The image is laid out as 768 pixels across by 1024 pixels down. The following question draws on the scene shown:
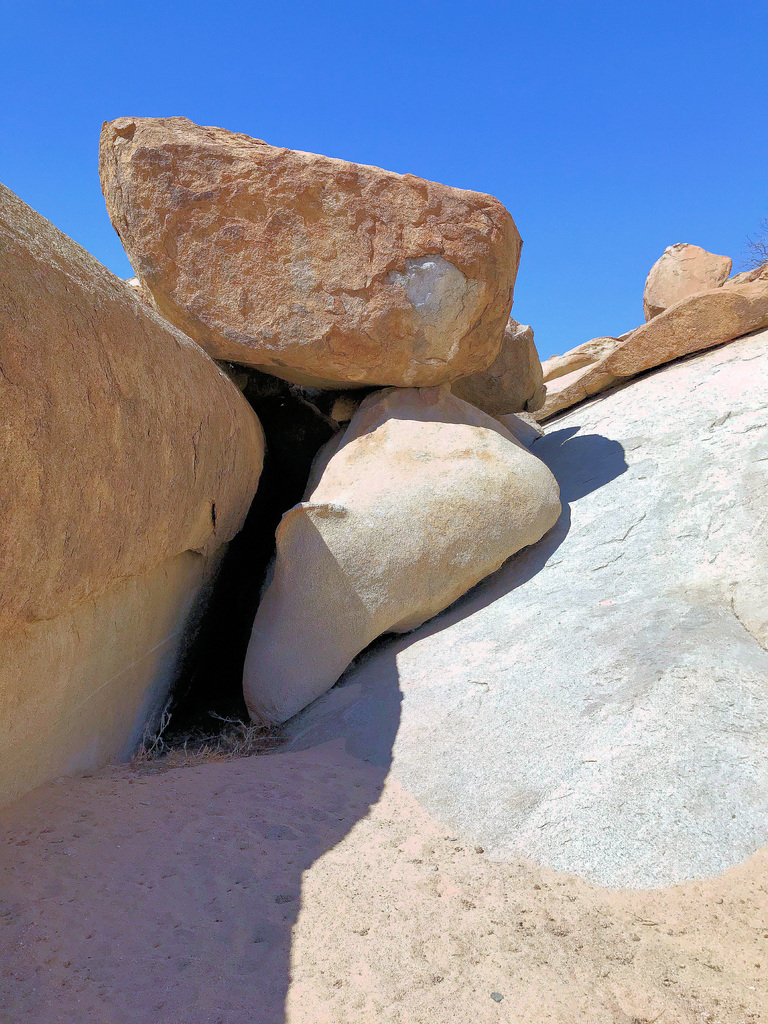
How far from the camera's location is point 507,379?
16.6 feet

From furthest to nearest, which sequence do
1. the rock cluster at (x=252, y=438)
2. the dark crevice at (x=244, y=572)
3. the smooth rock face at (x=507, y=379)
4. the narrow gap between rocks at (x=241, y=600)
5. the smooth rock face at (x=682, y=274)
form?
the smooth rock face at (x=682, y=274) < the smooth rock face at (x=507, y=379) < the dark crevice at (x=244, y=572) < the narrow gap between rocks at (x=241, y=600) < the rock cluster at (x=252, y=438)

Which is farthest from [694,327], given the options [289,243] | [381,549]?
[381,549]

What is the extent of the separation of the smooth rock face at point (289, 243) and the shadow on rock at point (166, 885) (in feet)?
6.76

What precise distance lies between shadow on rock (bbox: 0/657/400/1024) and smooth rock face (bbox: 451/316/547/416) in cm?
311

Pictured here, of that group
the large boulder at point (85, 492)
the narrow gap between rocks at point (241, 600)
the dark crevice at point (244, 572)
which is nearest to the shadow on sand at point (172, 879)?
the large boulder at point (85, 492)

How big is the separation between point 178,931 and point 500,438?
266 centimetres

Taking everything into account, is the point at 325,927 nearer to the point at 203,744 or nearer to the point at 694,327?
the point at 203,744

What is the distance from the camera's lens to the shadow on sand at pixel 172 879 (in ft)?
4.58

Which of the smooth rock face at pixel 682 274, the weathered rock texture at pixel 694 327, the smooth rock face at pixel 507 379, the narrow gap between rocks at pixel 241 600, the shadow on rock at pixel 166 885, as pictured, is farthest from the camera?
the smooth rock face at pixel 682 274

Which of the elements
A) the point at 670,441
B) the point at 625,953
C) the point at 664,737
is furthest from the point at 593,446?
the point at 625,953

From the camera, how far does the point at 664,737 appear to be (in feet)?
6.98

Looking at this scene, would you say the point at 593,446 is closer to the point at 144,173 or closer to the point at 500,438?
the point at 500,438

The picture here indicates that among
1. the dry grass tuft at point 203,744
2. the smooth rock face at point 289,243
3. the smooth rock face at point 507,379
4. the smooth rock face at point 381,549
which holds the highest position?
the smooth rock face at point 289,243

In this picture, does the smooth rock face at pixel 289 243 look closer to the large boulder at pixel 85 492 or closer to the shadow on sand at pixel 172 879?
the large boulder at pixel 85 492
